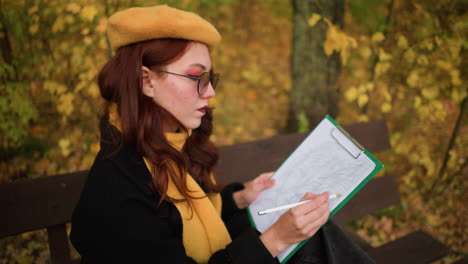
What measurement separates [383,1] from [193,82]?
3.43 meters

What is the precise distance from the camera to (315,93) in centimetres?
376

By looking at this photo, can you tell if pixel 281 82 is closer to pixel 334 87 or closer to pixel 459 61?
pixel 334 87

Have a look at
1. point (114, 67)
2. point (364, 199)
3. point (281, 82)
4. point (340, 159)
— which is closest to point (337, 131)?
point (340, 159)

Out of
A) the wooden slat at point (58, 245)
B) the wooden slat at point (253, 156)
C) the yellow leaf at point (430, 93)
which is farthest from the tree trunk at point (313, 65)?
the wooden slat at point (58, 245)

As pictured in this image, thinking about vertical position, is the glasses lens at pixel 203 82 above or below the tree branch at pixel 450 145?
above

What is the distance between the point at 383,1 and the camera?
379 cm

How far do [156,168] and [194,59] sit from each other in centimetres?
51

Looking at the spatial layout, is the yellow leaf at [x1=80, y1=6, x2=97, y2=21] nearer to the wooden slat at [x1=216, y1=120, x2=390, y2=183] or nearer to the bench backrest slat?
the bench backrest slat

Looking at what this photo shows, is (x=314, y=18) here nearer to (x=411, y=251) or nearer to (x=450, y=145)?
(x=411, y=251)

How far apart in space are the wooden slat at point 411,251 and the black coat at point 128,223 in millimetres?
1128

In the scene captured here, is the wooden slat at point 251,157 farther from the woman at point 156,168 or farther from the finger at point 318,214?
the finger at point 318,214

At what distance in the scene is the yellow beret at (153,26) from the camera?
1.24 m

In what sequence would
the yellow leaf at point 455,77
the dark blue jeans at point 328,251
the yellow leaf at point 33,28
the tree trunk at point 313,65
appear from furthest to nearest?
1. the tree trunk at point 313,65
2. the yellow leaf at point 455,77
3. the yellow leaf at point 33,28
4. the dark blue jeans at point 328,251

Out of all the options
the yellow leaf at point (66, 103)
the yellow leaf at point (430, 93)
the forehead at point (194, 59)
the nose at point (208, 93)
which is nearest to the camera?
the forehead at point (194, 59)
